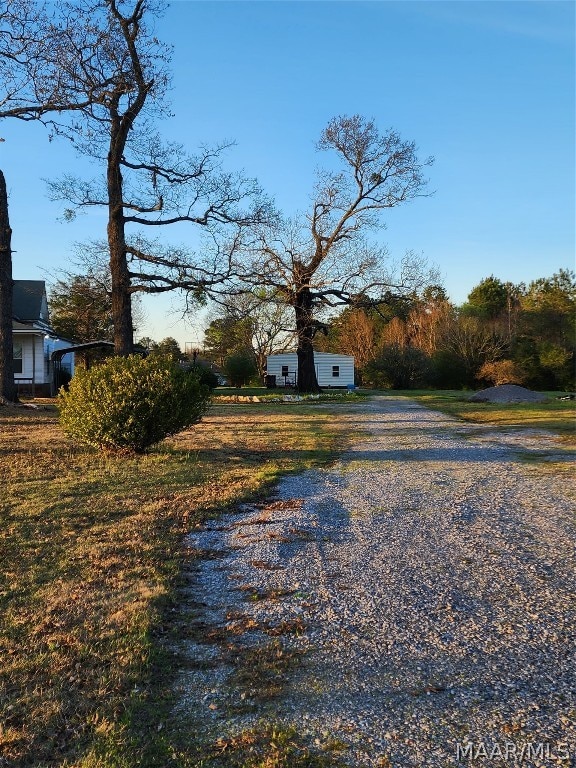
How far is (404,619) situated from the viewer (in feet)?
11.3

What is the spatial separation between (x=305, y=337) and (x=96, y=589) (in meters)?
23.7

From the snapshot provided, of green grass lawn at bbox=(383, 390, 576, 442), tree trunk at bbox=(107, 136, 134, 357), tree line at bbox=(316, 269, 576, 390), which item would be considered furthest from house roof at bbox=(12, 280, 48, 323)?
green grass lawn at bbox=(383, 390, 576, 442)

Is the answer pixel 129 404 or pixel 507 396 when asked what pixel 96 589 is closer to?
pixel 129 404

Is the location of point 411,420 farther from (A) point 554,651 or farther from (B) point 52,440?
(A) point 554,651

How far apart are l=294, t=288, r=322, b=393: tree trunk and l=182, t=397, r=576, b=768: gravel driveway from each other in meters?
19.7

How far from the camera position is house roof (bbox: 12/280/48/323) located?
26188 mm

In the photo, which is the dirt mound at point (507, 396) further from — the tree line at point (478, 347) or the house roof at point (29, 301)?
the house roof at point (29, 301)

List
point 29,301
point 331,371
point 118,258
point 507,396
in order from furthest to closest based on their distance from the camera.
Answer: point 331,371
point 29,301
point 507,396
point 118,258

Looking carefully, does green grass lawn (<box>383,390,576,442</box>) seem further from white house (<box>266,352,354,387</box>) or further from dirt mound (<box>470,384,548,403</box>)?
white house (<box>266,352,354,387</box>)

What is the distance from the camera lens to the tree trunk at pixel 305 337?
26.5 metres

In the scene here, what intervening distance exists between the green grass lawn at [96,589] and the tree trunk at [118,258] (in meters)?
6.36

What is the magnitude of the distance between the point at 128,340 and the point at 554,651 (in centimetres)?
1409

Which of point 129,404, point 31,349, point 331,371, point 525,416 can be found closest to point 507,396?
point 525,416

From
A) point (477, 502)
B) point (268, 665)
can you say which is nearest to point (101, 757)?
point (268, 665)
